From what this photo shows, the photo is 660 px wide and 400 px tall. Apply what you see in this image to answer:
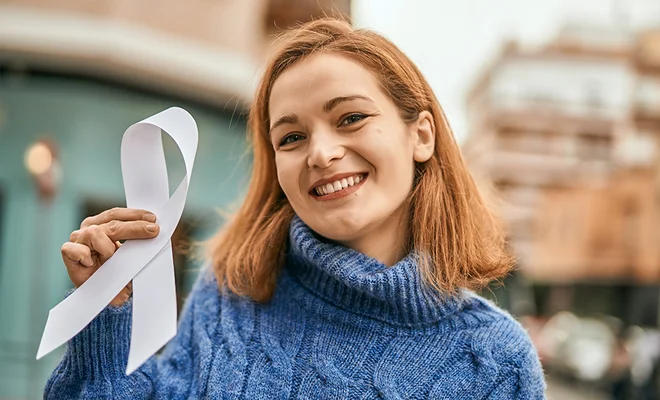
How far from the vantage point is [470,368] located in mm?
1865

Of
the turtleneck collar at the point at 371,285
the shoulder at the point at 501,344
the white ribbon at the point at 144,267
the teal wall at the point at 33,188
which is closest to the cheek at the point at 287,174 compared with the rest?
the turtleneck collar at the point at 371,285

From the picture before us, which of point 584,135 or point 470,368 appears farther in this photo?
point 584,135

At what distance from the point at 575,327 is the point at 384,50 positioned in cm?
2044

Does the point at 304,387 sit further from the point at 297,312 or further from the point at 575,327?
the point at 575,327

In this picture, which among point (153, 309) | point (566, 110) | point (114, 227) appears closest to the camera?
point (153, 309)

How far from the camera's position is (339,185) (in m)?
1.87

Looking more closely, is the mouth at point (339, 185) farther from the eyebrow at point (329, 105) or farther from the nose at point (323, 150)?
the eyebrow at point (329, 105)

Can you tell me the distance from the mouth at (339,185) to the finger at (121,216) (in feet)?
1.31

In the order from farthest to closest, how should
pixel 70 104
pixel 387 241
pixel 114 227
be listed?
pixel 70 104, pixel 387 241, pixel 114 227

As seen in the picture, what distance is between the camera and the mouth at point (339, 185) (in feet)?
6.13

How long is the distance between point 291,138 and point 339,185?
178 mm

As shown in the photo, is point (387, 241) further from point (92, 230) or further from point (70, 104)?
point (70, 104)

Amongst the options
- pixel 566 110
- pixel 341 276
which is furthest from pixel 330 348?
pixel 566 110

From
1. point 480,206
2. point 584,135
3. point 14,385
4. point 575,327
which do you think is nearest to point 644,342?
point 575,327
